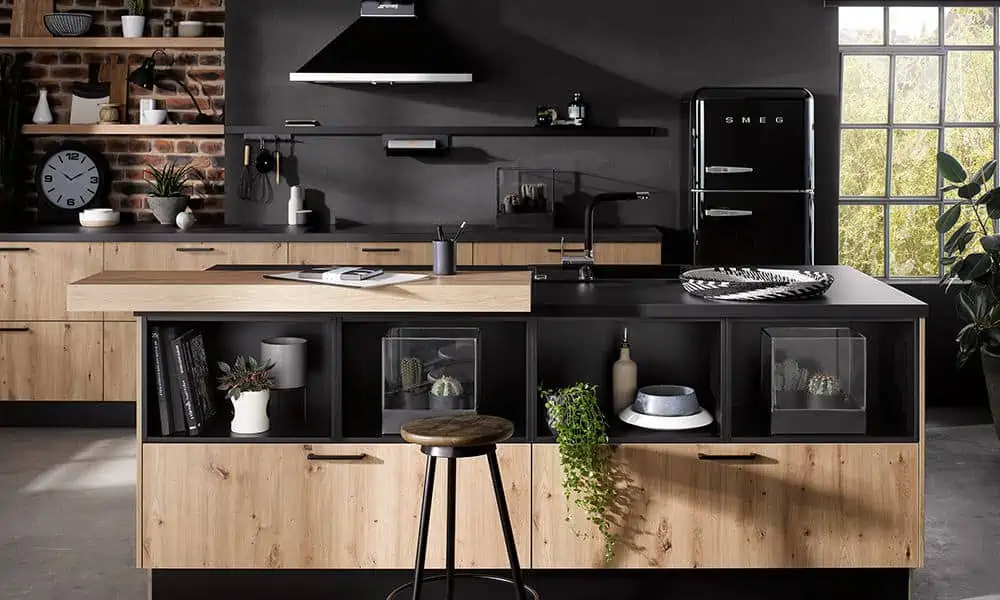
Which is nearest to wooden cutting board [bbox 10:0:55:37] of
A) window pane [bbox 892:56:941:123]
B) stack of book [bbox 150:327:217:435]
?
stack of book [bbox 150:327:217:435]

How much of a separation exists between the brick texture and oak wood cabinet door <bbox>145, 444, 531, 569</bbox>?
360cm

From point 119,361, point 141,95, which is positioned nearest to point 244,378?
point 119,361

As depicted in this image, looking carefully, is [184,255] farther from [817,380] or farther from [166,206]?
[817,380]

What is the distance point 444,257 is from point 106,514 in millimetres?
1939

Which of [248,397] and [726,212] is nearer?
[248,397]

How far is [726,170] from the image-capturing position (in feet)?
20.4

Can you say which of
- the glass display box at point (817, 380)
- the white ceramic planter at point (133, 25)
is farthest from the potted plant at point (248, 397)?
the white ceramic planter at point (133, 25)

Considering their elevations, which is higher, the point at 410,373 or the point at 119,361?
the point at 410,373

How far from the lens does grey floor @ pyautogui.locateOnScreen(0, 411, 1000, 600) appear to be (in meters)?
3.92

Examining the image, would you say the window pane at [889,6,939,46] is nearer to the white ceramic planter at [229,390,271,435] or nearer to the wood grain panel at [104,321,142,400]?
the wood grain panel at [104,321,142,400]

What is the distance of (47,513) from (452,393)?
2029mm

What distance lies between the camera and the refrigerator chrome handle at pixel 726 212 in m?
6.21

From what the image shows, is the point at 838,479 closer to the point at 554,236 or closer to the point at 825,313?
the point at 825,313

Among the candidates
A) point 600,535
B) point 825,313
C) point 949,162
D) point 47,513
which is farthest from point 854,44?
point 47,513
